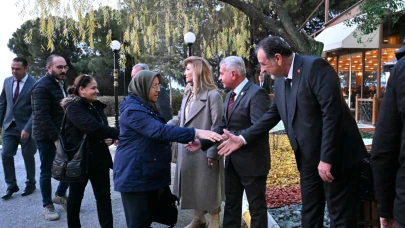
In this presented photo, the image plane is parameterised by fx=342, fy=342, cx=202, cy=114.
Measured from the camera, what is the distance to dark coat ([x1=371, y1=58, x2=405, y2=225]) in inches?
61.8

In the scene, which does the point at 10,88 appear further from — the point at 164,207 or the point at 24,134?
the point at 164,207

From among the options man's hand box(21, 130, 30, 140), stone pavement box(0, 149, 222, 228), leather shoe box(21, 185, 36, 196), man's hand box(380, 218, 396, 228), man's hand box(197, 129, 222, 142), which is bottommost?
stone pavement box(0, 149, 222, 228)

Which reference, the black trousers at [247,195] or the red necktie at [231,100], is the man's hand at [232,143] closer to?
the black trousers at [247,195]

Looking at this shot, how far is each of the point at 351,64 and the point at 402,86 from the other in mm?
16317

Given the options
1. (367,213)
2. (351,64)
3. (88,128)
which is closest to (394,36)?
(351,64)

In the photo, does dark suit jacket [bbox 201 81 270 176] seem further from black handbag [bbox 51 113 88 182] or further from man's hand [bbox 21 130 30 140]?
man's hand [bbox 21 130 30 140]

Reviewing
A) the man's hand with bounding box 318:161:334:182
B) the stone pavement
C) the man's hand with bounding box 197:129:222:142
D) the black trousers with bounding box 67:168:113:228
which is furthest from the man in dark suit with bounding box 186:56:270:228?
the stone pavement

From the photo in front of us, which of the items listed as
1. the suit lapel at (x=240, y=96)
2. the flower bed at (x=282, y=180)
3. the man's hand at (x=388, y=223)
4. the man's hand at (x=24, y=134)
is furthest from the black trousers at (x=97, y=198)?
the man's hand at (x=388, y=223)

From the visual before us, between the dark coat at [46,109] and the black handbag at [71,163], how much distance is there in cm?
63

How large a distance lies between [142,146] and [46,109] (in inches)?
74.3

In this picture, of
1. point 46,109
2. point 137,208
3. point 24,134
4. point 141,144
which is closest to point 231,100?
point 141,144

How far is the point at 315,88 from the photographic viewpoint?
7.89 ft

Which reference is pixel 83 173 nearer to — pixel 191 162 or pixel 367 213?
pixel 191 162

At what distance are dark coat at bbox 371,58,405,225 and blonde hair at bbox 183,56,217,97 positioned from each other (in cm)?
230
